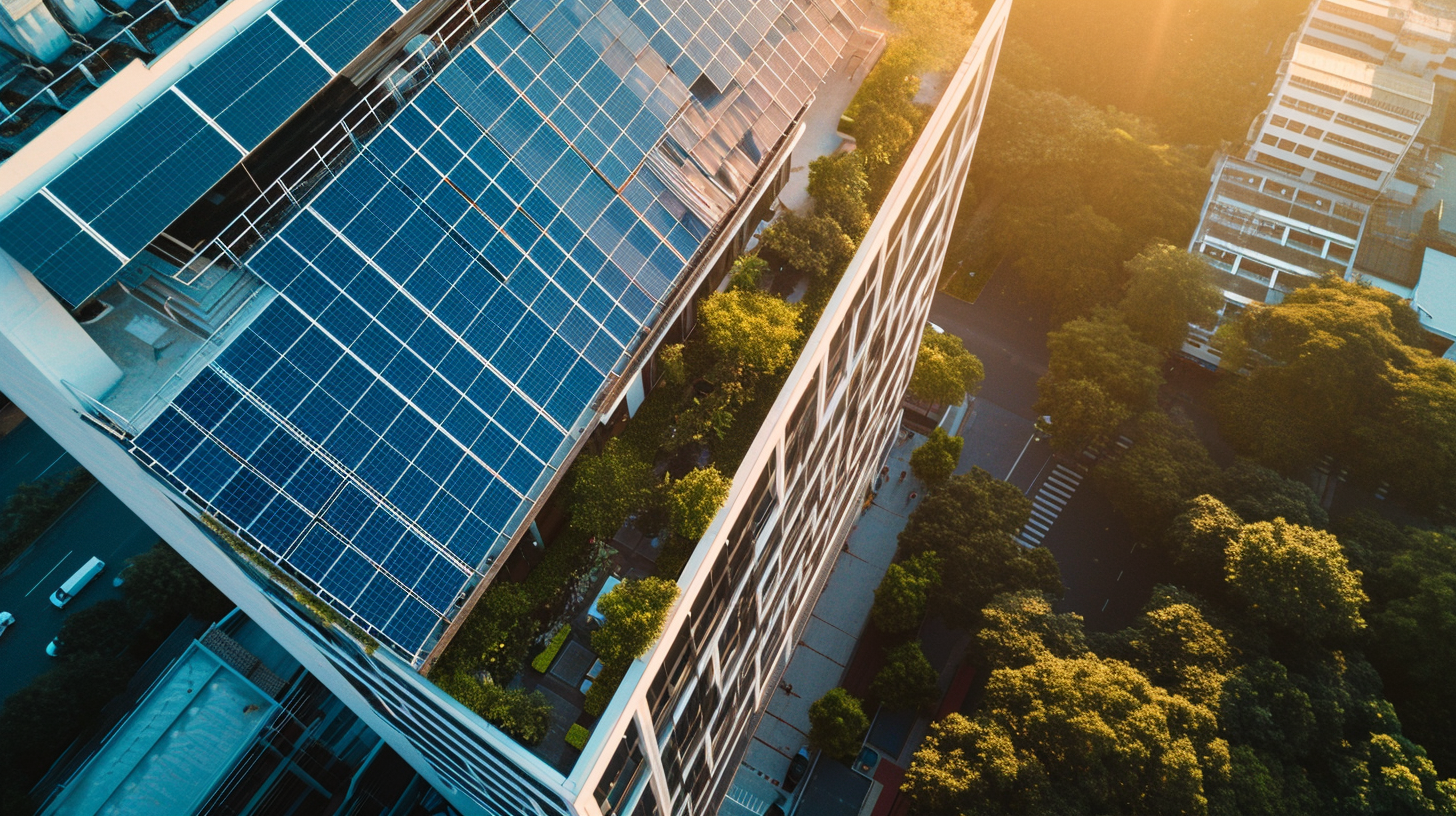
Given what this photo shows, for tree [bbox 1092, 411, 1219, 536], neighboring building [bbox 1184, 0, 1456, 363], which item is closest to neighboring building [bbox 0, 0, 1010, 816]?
tree [bbox 1092, 411, 1219, 536]

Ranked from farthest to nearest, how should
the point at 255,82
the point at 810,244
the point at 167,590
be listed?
the point at 167,590 < the point at 810,244 < the point at 255,82

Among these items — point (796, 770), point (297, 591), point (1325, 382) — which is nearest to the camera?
point (297, 591)

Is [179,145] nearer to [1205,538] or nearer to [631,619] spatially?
[631,619]

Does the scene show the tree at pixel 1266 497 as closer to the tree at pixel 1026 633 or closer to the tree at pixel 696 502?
the tree at pixel 1026 633

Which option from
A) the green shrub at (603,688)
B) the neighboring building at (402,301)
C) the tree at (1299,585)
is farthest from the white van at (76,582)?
the tree at (1299,585)

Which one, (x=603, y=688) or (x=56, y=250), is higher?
(x=56, y=250)

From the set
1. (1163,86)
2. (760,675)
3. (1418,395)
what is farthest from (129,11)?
(1163,86)

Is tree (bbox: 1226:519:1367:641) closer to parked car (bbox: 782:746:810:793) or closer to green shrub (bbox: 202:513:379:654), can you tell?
parked car (bbox: 782:746:810:793)

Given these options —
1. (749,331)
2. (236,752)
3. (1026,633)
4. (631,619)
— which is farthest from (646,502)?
(236,752)
